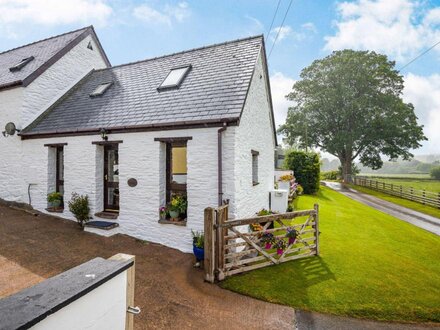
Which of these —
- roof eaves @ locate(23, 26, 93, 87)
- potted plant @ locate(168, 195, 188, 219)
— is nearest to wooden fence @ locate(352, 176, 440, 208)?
potted plant @ locate(168, 195, 188, 219)

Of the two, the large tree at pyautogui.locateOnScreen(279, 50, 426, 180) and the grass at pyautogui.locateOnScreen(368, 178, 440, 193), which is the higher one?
the large tree at pyautogui.locateOnScreen(279, 50, 426, 180)

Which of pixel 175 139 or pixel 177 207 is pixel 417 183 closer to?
pixel 177 207

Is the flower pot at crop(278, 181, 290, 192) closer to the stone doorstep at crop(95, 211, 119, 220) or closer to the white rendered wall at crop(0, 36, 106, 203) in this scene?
the stone doorstep at crop(95, 211, 119, 220)

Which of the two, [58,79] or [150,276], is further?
[58,79]

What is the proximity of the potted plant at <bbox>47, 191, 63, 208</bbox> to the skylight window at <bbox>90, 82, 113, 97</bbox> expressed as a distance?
187 inches

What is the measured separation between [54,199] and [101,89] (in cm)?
546

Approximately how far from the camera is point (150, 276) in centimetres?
573

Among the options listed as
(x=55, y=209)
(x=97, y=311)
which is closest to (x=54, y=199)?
(x=55, y=209)

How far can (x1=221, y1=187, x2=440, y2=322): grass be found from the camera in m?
4.80

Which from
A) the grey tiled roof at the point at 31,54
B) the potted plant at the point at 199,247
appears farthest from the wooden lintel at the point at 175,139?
the grey tiled roof at the point at 31,54

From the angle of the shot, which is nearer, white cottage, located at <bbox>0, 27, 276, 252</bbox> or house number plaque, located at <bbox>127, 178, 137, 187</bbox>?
white cottage, located at <bbox>0, 27, 276, 252</bbox>

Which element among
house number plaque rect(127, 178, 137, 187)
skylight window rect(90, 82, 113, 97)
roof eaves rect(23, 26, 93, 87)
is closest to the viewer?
house number plaque rect(127, 178, 137, 187)

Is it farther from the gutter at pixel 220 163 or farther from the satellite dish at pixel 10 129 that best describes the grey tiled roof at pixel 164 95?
the satellite dish at pixel 10 129

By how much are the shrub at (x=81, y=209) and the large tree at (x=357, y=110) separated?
31821 millimetres
